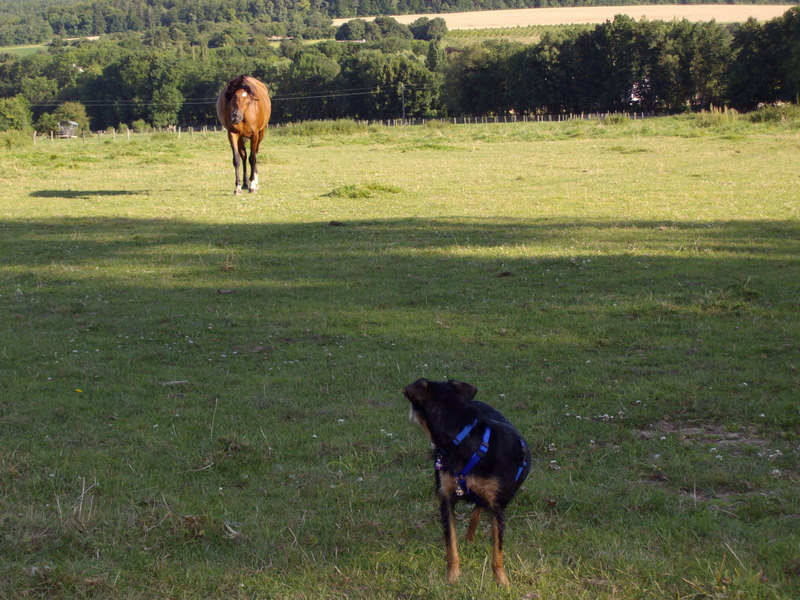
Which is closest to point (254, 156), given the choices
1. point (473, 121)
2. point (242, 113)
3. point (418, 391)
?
point (242, 113)

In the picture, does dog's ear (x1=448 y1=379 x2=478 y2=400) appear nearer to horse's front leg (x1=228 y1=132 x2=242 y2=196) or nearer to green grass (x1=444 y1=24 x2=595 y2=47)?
horse's front leg (x1=228 y1=132 x2=242 y2=196)

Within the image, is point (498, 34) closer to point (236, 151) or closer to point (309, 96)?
point (309, 96)

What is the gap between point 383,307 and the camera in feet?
36.9

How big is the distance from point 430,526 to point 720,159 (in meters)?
30.9

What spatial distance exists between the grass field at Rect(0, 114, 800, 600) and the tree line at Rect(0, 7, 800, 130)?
2778 inches

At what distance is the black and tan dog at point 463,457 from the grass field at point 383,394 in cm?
42

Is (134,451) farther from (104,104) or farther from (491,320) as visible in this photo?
(104,104)

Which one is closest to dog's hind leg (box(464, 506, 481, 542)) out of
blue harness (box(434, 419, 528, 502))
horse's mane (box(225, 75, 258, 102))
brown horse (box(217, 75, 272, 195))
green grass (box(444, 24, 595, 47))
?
blue harness (box(434, 419, 528, 502))

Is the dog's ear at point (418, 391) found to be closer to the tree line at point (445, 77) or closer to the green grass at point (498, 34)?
the tree line at point (445, 77)

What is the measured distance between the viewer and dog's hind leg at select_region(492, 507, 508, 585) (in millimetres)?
4184

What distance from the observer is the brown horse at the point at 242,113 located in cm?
2220

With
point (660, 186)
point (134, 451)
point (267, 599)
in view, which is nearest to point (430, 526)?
point (267, 599)

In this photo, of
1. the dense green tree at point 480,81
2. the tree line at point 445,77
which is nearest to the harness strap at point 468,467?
the tree line at point 445,77

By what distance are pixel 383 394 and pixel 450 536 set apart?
3.52 m
